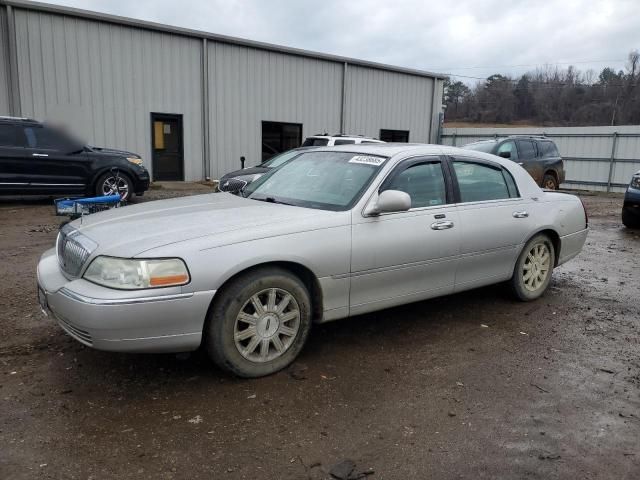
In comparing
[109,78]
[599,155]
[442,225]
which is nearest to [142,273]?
[442,225]

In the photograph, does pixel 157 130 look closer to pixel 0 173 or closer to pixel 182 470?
pixel 0 173

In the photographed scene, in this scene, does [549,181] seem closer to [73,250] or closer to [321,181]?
[321,181]

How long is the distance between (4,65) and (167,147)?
4.85 metres

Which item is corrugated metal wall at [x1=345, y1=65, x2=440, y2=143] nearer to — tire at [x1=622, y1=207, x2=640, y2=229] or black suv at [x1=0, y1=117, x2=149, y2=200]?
black suv at [x1=0, y1=117, x2=149, y2=200]

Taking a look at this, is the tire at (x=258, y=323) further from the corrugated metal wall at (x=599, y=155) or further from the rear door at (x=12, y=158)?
the corrugated metal wall at (x=599, y=155)

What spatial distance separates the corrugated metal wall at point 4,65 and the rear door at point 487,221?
13.8 meters

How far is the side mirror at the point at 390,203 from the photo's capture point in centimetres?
381

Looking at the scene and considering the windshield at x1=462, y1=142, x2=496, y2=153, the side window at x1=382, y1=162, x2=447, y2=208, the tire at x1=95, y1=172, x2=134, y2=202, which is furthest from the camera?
the windshield at x1=462, y1=142, x2=496, y2=153

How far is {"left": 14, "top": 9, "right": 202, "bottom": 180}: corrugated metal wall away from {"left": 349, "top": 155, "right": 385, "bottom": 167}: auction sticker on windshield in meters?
10.8

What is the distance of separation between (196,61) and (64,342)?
14.4 meters

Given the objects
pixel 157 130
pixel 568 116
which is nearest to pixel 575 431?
pixel 157 130

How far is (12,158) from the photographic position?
10.4 meters

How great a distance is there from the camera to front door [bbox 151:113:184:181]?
16.5 meters

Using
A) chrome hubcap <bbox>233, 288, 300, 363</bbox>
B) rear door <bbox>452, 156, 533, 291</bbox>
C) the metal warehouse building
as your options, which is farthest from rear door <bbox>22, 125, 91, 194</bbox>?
chrome hubcap <bbox>233, 288, 300, 363</bbox>
